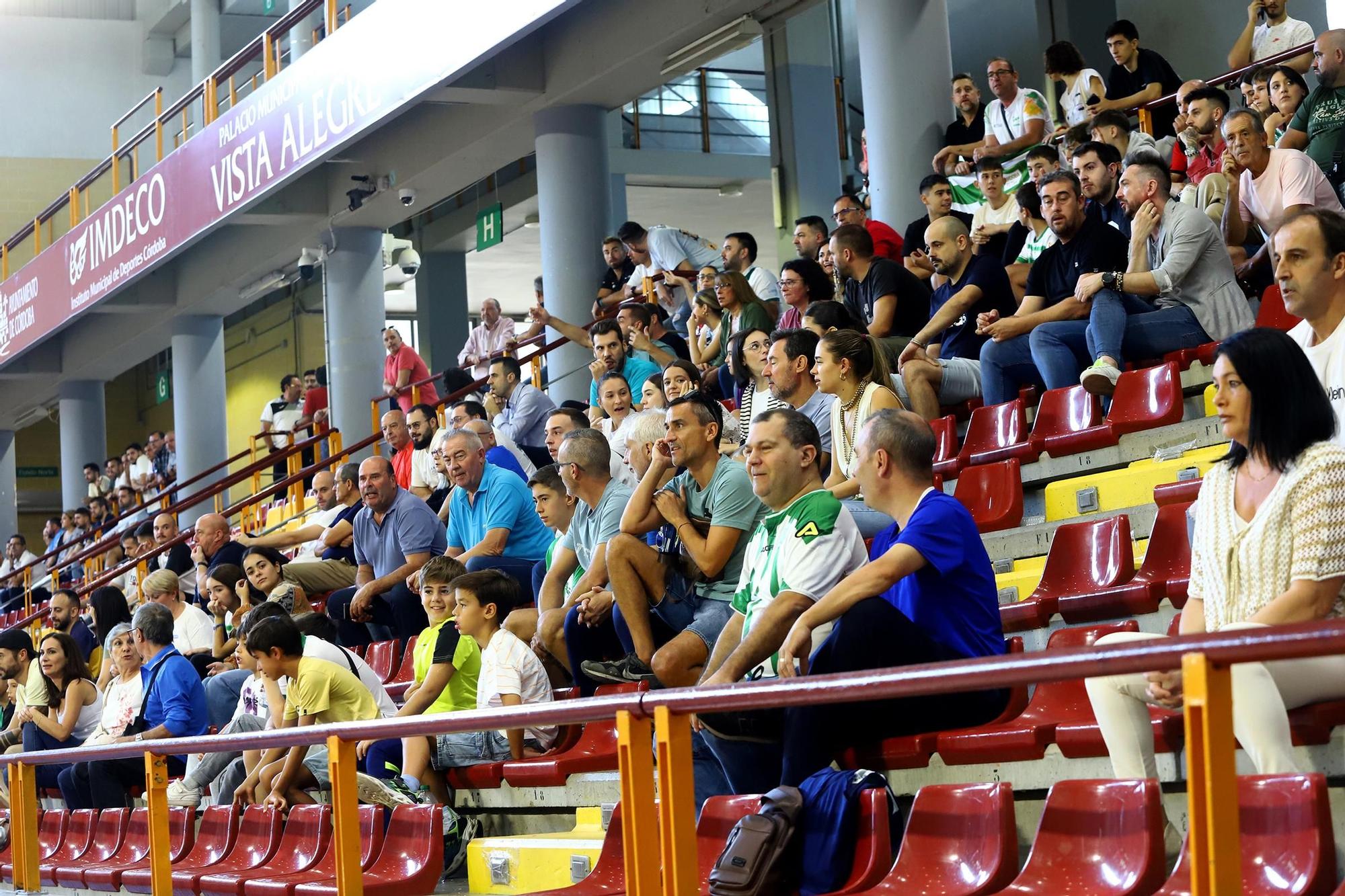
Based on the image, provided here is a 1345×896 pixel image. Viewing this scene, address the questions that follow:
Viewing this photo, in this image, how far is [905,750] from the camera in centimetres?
362

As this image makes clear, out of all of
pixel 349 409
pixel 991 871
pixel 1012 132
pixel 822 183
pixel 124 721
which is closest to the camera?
pixel 991 871

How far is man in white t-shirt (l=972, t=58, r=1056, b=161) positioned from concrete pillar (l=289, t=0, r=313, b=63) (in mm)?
6570

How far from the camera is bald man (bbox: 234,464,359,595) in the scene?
342 inches

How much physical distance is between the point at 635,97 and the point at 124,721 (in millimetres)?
5786

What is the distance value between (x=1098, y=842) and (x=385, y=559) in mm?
5700

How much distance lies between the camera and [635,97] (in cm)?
1115

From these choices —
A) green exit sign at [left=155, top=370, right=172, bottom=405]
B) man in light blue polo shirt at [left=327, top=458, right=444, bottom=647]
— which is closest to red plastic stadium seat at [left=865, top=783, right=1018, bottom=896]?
man in light blue polo shirt at [left=327, top=458, right=444, bottom=647]

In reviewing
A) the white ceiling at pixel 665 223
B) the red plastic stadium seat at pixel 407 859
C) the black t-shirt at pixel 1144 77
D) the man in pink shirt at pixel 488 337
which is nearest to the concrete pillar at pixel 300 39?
the man in pink shirt at pixel 488 337

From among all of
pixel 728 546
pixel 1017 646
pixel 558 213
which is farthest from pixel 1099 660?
pixel 558 213

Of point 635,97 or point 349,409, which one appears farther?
point 349,409

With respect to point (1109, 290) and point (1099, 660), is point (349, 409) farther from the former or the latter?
point (1099, 660)

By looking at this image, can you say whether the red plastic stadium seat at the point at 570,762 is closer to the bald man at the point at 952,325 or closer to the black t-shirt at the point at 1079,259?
the bald man at the point at 952,325

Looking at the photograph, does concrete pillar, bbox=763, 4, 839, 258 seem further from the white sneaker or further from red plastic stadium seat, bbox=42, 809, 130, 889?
red plastic stadium seat, bbox=42, 809, 130, 889

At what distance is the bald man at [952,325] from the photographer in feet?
20.6
